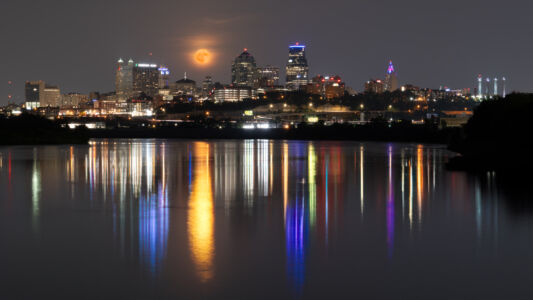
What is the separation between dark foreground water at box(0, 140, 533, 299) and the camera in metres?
11.8

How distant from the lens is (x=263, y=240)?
15.5 metres

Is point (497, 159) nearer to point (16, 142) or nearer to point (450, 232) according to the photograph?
point (450, 232)

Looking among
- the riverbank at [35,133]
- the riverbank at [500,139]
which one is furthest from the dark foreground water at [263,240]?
the riverbank at [35,133]

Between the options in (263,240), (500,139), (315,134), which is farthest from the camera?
(315,134)

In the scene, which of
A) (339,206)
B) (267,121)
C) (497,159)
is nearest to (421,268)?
(339,206)

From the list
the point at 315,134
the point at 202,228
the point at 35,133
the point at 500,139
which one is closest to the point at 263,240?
the point at 202,228

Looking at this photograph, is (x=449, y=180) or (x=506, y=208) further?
(x=449, y=180)

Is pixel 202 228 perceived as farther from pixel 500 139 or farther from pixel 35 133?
pixel 35 133

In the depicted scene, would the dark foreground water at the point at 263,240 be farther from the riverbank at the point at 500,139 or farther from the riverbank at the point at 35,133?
the riverbank at the point at 35,133

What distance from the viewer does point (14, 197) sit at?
77.7 ft

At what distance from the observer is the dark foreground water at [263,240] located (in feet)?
38.5

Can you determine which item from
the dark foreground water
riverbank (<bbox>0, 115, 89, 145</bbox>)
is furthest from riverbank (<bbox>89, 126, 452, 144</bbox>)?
the dark foreground water

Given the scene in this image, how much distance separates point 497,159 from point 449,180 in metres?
9.81

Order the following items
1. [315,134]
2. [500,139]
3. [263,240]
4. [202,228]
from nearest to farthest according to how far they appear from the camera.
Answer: [263,240] < [202,228] < [500,139] < [315,134]
